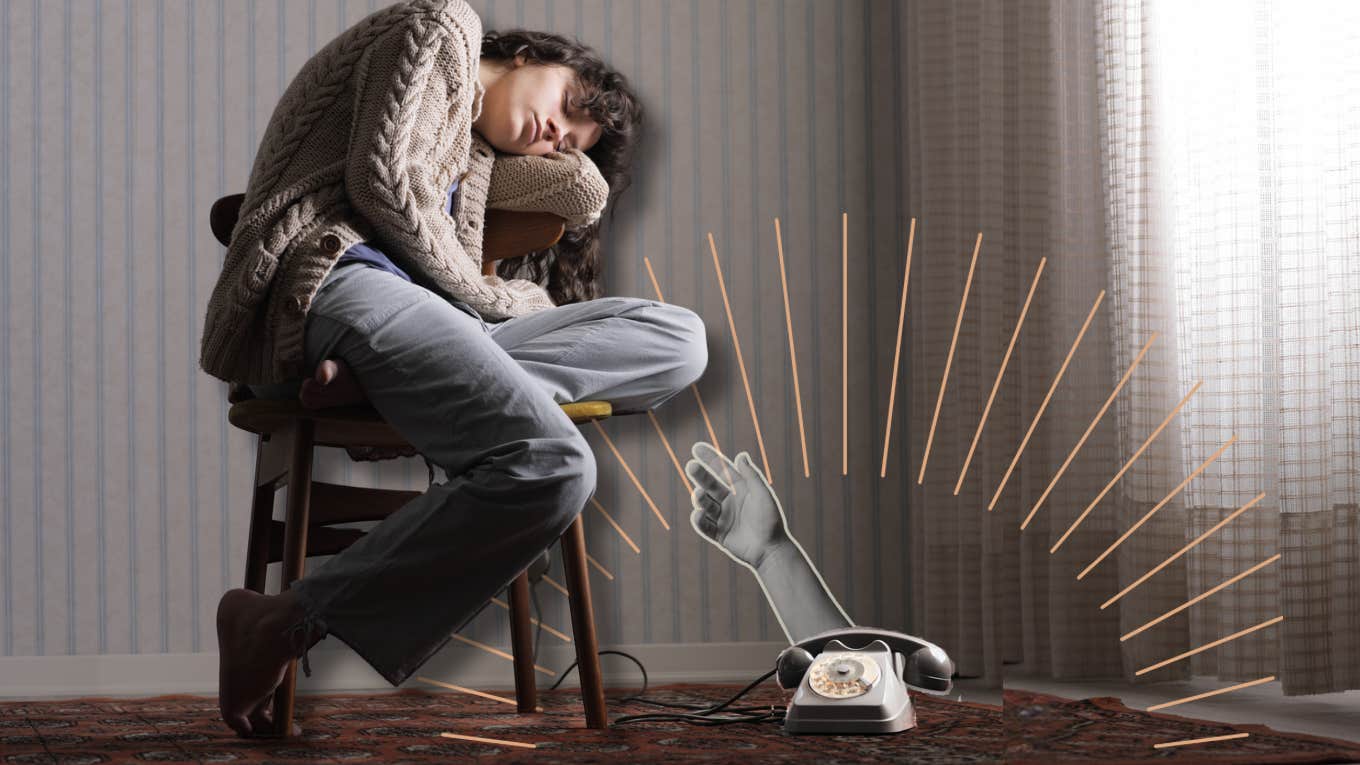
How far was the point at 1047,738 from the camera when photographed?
1.28 meters

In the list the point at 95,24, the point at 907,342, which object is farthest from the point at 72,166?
the point at 907,342

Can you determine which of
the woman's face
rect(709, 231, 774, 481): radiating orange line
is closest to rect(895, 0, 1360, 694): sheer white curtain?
rect(709, 231, 774, 481): radiating orange line

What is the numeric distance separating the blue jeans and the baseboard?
0.80m

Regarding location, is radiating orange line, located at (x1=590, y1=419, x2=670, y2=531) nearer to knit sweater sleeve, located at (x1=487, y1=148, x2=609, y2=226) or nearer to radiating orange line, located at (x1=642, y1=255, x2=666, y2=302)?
radiating orange line, located at (x1=642, y1=255, x2=666, y2=302)

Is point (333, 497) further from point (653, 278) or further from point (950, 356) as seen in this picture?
point (950, 356)

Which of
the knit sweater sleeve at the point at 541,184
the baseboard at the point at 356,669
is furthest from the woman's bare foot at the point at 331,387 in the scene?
the baseboard at the point at 356,669

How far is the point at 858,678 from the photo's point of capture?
4.39 ft

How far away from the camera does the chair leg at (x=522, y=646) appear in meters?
1.62

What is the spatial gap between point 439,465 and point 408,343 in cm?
13

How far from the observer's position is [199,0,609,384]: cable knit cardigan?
1.25 m

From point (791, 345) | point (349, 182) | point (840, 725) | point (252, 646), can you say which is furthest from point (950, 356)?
point (252, 646)

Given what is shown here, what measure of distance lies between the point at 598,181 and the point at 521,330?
27 centimetres

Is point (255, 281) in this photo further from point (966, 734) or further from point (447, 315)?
point (966, 734)

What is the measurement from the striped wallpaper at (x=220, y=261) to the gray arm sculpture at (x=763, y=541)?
1.59 ft
